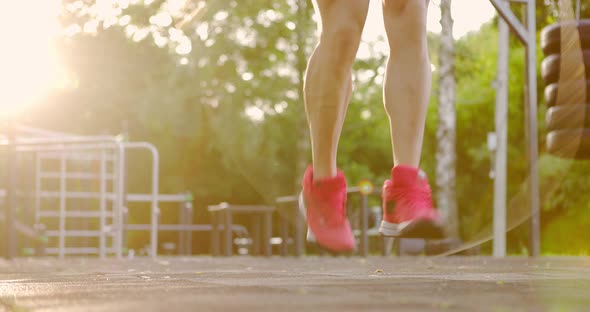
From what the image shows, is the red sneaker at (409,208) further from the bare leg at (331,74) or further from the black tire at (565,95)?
the black tire at (565,95)

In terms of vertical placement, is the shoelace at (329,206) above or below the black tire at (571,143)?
below

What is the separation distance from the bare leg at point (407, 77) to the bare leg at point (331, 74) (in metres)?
0.09

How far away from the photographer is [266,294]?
5.89 ft

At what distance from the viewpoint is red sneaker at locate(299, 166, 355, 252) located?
2.33 metres

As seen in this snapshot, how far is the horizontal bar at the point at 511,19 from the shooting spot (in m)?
6.29

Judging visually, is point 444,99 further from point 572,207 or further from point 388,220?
point 388,220

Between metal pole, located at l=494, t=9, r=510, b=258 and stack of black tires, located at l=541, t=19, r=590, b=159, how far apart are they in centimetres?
991

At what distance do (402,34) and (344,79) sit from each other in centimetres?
19

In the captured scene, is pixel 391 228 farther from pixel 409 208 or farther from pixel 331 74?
pixel 331 74

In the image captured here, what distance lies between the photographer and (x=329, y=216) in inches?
92.9

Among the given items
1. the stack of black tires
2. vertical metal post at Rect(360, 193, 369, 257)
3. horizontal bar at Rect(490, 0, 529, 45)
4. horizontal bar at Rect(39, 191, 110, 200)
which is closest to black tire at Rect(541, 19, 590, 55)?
the stack of black tires

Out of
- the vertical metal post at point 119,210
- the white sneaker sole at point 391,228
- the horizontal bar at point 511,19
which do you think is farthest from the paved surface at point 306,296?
the vertical metal post at point 119,210

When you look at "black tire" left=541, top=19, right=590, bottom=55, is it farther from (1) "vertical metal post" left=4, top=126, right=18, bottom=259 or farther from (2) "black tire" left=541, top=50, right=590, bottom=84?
(1) "vertical metal post" left=4, top=126, right=18, bottom=259

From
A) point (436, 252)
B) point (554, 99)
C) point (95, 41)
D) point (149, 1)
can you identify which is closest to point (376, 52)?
point (149, 1)
